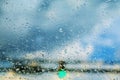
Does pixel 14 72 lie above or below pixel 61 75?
above

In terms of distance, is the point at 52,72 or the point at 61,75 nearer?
the point at 61,75

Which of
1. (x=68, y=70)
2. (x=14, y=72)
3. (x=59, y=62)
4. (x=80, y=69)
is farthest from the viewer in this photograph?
(x=14, y=72)

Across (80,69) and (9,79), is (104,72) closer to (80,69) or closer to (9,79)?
(80,69)

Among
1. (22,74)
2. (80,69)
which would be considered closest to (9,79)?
(22,74)

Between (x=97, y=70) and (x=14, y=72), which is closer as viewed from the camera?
(x=97, y=70)

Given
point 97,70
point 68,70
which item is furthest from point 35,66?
point 97,70

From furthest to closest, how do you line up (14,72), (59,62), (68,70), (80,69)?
1. (14,72)
2. (80,69)
3. (68,70)
4. (59,62)

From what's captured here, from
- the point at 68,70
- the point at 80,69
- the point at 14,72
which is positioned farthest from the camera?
the point at 14,72

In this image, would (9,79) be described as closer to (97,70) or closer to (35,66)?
(35,66)
